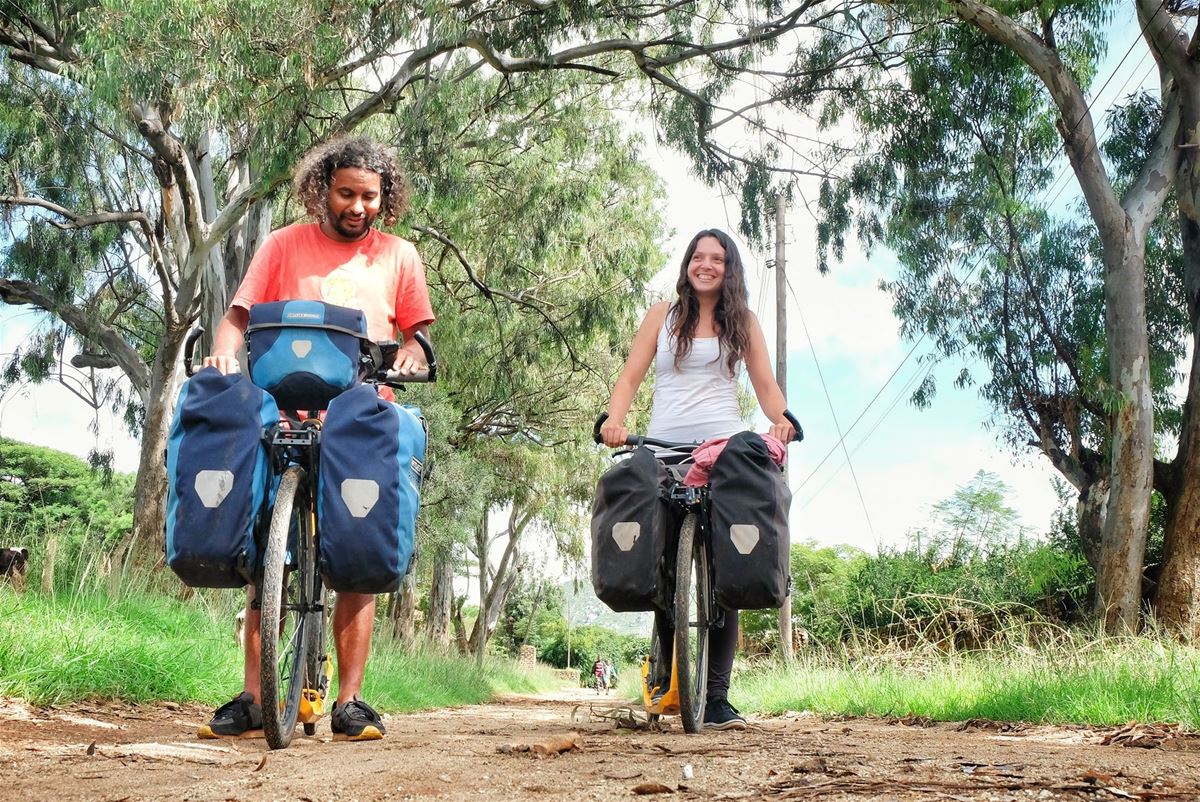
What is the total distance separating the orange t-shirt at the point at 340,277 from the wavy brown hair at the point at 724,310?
998 millimetres

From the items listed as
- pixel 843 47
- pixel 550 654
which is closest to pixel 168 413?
pixel 843 47

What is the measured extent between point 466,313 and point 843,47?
6.59m

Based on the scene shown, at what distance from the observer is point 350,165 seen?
3.64 m

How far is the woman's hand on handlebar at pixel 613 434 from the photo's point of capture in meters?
4.04

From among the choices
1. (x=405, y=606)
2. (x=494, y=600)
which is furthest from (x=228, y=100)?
(x=494, y=600)

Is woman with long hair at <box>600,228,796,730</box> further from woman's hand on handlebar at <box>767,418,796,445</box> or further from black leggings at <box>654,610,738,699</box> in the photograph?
woman's hand on handlebar at <box>767,418,796,445</box>

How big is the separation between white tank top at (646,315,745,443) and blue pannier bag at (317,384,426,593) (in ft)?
4.29

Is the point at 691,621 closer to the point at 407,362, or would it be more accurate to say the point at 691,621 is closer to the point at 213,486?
the point at 407,362

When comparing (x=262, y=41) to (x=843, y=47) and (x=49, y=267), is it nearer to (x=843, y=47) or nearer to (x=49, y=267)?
(x=843, y=47)

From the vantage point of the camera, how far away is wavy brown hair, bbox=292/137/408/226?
3672mm

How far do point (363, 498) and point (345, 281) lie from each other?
2.89 ft

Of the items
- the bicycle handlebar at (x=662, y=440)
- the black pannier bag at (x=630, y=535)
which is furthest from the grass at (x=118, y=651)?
the bicycle handlebar at (x=662, y=440)

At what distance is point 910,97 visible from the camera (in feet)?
35.6

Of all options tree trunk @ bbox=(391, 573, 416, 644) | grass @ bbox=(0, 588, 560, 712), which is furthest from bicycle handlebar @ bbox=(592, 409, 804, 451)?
tree trunk @ bbox=(391, 573, 416, 644)
